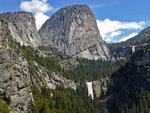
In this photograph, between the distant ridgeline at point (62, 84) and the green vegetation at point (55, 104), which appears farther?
the green vegetation at point (55, 104)

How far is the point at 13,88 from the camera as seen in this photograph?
213 ft

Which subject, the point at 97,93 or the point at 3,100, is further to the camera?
the point at 97,93

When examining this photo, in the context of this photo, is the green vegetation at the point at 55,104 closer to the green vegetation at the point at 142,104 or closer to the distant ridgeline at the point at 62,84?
the distant ridgeline at the point at 62,84

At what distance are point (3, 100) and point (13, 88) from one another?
6.26 meters

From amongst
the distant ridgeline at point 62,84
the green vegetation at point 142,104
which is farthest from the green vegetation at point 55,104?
the green vegetation at point 142,104

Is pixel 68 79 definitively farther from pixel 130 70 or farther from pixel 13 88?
pixel 13 88

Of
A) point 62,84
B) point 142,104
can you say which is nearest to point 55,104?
point 142,104

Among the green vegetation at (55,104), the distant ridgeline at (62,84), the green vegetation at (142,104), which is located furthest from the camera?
the green vegetation at (142,104)

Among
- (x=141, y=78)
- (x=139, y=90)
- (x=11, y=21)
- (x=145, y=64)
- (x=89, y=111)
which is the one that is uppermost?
(x=11, y=21)

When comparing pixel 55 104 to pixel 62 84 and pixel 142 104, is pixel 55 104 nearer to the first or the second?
pixel 142 104

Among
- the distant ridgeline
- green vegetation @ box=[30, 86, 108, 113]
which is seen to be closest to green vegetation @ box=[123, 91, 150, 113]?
the distant ridgeline

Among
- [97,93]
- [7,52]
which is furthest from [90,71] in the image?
[7,52]

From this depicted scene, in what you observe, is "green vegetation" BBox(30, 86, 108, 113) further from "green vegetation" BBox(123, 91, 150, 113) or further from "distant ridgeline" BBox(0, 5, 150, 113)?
"green vegetation" BBox(123, 91, 150, 113)

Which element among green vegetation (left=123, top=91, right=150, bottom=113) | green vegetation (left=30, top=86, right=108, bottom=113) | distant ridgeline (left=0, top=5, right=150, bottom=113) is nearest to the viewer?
distant ridgeline (left=0, top=5, right=150, bottom=113)
